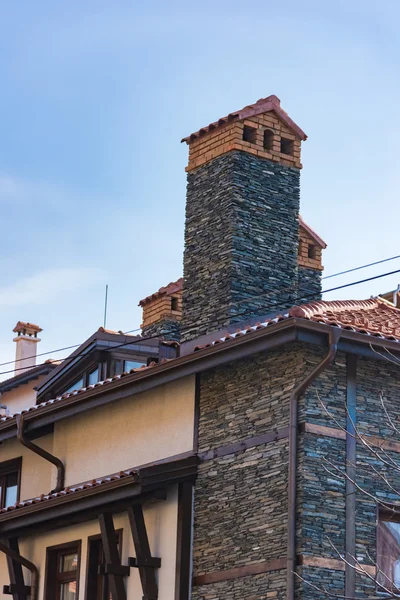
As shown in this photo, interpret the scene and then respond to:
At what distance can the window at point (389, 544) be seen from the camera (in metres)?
18.1

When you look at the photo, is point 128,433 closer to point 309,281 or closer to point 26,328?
point 309,281

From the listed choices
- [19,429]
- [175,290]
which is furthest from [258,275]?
[175,290]

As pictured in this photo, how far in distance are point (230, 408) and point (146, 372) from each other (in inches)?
62.2

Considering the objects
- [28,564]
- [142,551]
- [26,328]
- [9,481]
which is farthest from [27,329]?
[142,551]

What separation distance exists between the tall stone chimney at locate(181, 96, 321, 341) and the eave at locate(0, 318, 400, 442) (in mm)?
1221

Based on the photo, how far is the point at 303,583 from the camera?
56.1 ft

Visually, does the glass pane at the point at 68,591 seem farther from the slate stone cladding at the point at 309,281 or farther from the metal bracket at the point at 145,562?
the slate stone cladding at the point at 309,281

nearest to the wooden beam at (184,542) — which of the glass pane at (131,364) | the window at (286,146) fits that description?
the glass pane at (131,364)

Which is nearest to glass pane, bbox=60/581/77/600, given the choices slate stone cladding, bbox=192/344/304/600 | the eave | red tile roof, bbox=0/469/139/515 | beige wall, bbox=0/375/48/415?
red tile roof, bbox=0/469/139/515

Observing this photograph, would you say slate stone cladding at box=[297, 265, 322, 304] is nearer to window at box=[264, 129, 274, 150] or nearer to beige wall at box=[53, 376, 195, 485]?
window at box=[264, 129, 274, 150]

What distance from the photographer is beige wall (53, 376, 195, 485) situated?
2006 centimetres

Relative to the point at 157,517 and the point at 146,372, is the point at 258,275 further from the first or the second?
→ the point at 157,517

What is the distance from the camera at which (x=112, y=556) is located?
1972cm

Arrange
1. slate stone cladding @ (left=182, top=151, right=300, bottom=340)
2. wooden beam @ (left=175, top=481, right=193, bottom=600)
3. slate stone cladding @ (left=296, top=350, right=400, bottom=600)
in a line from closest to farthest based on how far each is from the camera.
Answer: slate stone cladding @ (left=296, top=350, right=400, bottom=600)
wooden beam @ (left=175, top=481, right=193, bottom=600)
slate stone cladding @ (left=182, top=151, right=300, bottom=340)
